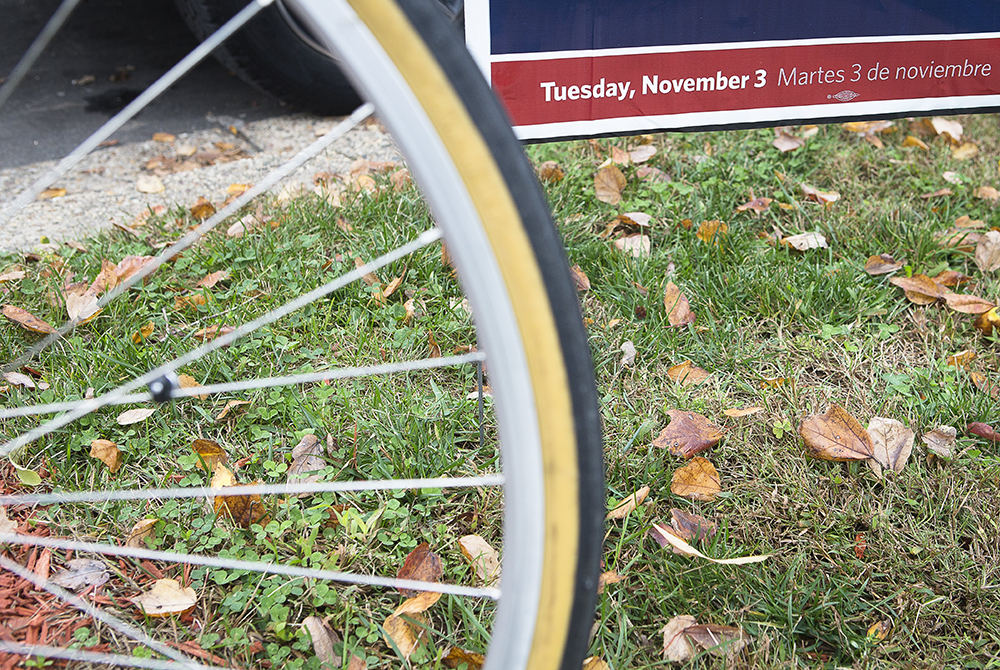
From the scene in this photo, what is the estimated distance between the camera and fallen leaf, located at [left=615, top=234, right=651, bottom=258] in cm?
188

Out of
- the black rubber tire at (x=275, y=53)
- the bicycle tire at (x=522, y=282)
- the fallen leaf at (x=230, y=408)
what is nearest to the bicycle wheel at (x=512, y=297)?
the bicycle tire at (x=522, y=282)

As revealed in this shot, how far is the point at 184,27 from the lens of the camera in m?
3.40

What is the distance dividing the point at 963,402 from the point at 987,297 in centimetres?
44

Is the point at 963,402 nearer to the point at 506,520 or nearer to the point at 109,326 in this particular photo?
the point at 506,520

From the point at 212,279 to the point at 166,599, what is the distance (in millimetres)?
846

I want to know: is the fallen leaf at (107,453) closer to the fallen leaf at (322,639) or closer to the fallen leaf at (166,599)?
the fallen leaf at (166,599)

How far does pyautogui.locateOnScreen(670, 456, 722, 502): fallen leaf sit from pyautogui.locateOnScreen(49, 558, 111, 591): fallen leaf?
3.09 ft

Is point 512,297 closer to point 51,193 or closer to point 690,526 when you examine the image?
point 690,526

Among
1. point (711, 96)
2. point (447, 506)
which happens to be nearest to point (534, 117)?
point (711, 96)

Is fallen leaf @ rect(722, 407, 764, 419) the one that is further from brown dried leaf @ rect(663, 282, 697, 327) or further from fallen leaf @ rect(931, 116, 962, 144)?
fallen leaf @ rect(931, 116, 962, 144)

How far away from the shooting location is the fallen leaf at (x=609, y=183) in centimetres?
213

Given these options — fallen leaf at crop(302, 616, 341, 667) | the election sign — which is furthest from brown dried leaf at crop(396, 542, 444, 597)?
the election sign

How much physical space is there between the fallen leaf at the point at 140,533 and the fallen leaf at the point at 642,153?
1.65 meters

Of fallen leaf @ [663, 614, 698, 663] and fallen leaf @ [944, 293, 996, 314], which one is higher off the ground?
fallen leaf @ [944, 293, 996, 314]
